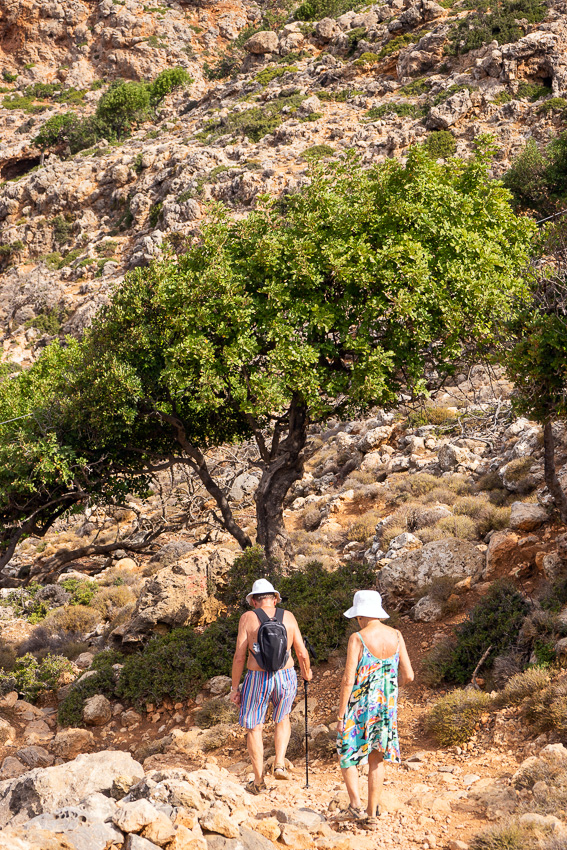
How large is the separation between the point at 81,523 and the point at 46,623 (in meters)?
11.1

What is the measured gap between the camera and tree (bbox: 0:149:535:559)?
988 centimetres

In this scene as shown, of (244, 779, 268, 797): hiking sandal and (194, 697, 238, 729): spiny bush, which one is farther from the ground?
(244, 779, 268, 797): hiking sandal

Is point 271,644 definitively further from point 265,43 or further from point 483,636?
point 265,43

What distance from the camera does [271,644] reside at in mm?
5801

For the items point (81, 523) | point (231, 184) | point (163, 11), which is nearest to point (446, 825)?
point (81, 523)

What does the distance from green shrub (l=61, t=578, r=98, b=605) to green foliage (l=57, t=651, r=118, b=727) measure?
19.3 feet

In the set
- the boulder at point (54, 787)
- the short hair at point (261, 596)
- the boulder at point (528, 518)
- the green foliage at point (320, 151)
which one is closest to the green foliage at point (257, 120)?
the green foliage at point (320, 151)

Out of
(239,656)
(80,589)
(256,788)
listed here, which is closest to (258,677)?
(239,656)

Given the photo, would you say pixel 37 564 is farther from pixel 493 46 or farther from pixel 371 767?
pixel 493 46

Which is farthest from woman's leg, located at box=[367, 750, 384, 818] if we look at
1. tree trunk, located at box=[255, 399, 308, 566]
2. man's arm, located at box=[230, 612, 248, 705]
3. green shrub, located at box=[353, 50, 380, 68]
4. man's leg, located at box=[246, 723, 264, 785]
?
green shrub, located at box=[353, 50, 380, 68]

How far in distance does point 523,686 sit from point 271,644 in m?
3.18

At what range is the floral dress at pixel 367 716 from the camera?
16.9 feet

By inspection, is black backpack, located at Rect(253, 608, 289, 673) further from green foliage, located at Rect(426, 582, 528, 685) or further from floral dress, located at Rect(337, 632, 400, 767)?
green foliage, located at Rect(426, 582, 528, 685)

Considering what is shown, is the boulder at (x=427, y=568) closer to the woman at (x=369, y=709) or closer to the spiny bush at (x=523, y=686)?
the spiny bush at (x=523, y=686)
